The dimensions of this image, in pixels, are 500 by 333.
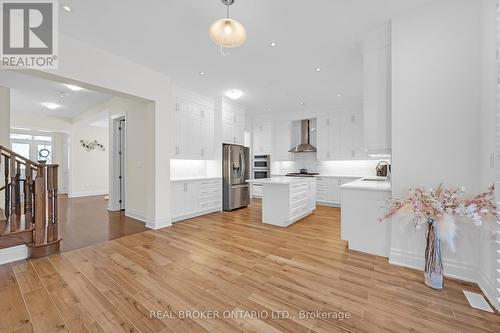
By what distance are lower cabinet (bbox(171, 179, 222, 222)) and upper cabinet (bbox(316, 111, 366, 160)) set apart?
3403 millimetres

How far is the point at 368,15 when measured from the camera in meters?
2.35

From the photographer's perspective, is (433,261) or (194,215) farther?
(194,215)

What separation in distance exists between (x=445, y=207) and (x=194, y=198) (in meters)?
4.15

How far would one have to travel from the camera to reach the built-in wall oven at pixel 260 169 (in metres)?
7.24

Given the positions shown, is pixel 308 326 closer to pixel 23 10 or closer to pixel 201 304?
pixel 201 304

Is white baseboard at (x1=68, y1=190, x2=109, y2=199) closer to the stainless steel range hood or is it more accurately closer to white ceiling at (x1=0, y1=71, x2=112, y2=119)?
white ceiling at (x1=0, y1=71, x2=112, y2=119)

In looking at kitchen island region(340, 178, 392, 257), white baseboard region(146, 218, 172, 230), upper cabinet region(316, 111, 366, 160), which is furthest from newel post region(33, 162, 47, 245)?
upper cabinet region(316, 111, 366, 160)

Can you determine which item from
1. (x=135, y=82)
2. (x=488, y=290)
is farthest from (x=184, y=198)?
(x=488, y=290)

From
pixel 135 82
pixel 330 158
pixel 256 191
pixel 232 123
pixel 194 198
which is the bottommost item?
pixel 256 191

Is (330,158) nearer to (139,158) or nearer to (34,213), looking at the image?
(139,158)

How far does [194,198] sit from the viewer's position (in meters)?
4.68

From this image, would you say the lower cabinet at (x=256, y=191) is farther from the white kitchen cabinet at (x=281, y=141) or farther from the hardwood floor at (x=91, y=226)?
the hardwood floor at (x=91, y=226)

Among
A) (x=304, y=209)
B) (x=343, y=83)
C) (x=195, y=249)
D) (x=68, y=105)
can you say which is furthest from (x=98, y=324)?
(x=68, y=105)

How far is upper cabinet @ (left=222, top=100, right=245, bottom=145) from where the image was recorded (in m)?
5.54
